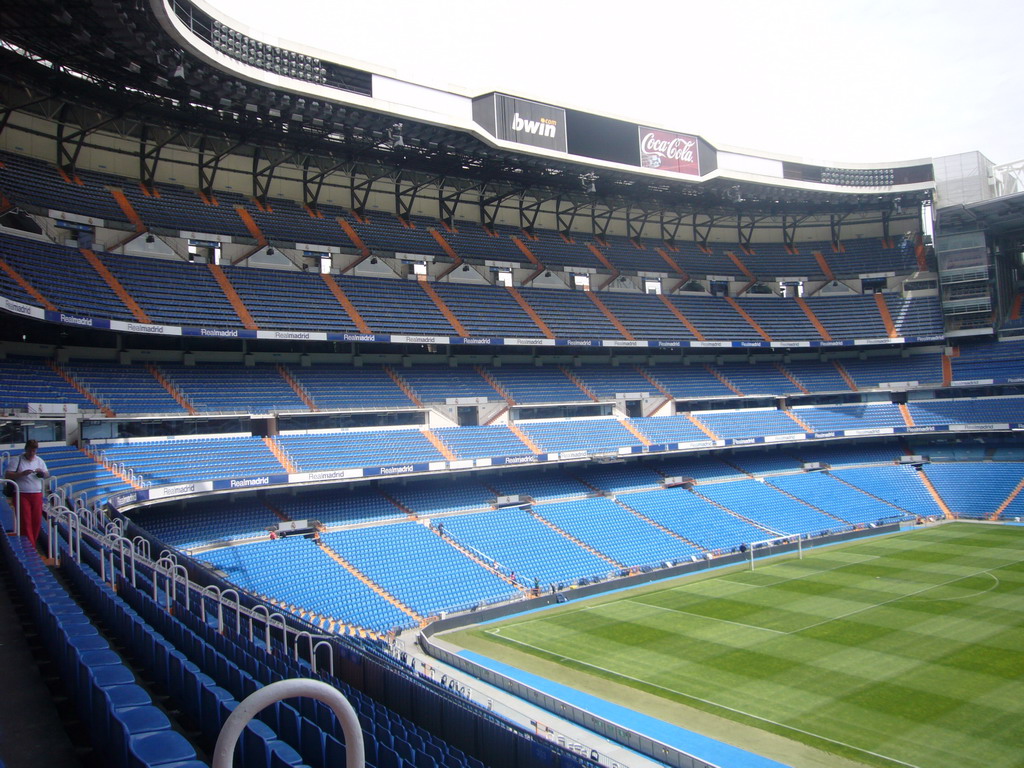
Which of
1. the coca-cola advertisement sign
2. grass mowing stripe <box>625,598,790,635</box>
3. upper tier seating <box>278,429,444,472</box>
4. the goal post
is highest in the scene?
the coca-cola advertisement sign

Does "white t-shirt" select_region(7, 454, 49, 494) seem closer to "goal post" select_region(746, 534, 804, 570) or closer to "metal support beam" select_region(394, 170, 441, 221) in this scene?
"goal post" select_region(746, 534, 804, 570)

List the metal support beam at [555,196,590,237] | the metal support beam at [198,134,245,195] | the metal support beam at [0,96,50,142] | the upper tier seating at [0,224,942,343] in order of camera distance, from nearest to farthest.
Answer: the upper tier seating at [0,224,942,343], the metal support beam at [0,96,50,142], the metal support beam at [198,134,245,195], the metal support beam at [555,196,590,237]

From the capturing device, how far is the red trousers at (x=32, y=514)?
480 inches

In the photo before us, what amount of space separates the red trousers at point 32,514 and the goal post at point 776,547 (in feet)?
104

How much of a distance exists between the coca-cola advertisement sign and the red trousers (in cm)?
3495

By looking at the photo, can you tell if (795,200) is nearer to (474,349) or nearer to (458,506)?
(474,349)

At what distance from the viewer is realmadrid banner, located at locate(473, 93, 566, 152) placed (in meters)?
35.6

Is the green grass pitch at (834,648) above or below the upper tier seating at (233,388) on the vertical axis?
below

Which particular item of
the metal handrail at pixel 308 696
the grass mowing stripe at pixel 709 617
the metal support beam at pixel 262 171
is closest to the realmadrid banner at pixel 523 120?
the metal support beam at pixel 262 171

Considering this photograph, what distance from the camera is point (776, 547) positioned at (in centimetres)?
3850

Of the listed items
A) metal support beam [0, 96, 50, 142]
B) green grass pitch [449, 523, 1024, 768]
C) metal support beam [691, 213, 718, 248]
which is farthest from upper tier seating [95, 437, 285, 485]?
metal support beam [691, 213, 718, 248]

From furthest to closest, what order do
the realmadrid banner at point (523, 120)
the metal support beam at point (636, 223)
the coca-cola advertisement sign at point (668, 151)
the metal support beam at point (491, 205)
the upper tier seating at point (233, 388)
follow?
the metal support beam at point (636, 223)
the metal support beam at point (491, 205)
the coca-cola advertisement sign at point (668, 151)
the realmadrid banner at point (523, 120)
the upper tier seating at point (233, 388)

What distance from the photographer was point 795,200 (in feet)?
166

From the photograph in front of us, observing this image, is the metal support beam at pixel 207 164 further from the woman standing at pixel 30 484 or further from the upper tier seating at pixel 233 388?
the woman standing at pixel 30 484
